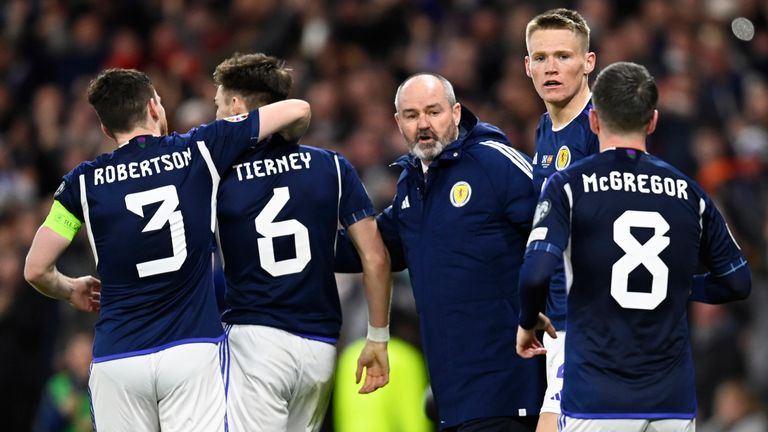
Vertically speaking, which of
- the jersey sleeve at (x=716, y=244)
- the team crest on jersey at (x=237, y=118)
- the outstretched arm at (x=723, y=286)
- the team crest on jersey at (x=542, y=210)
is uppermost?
the team crest on jersey at (x=237, y=118)

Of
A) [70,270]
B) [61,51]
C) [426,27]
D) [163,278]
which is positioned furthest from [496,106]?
[163,278]

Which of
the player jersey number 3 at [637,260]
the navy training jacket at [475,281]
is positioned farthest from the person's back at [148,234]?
the player jersey number 3 at [637,260]

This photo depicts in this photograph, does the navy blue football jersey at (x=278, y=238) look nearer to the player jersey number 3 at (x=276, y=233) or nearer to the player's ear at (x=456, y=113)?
the player jersey number 3 at (x=276, y=233)

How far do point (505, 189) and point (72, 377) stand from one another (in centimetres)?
648

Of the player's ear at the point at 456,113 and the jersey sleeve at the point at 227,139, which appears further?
the player's ear at the point at 456,113

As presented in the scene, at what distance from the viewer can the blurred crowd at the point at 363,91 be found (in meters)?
11.1

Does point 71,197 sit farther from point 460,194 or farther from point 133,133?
point 460,194

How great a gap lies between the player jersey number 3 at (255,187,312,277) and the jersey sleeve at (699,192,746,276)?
6.73 feet

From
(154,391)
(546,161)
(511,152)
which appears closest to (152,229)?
(154,391)

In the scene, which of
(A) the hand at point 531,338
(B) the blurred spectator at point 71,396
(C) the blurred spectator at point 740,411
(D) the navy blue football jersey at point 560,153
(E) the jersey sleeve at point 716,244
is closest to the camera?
(E) the jersey sleeve at point 716,244

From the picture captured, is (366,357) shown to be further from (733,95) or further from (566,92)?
(733,95)

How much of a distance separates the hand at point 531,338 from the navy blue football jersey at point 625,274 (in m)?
0.24

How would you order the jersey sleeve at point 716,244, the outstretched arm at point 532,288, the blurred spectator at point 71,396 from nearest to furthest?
the outstretched arm at point 532,288, the jersey sleeve at point 716,244, the blurred spectator at point 71,396

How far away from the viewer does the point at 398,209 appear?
6828mm
